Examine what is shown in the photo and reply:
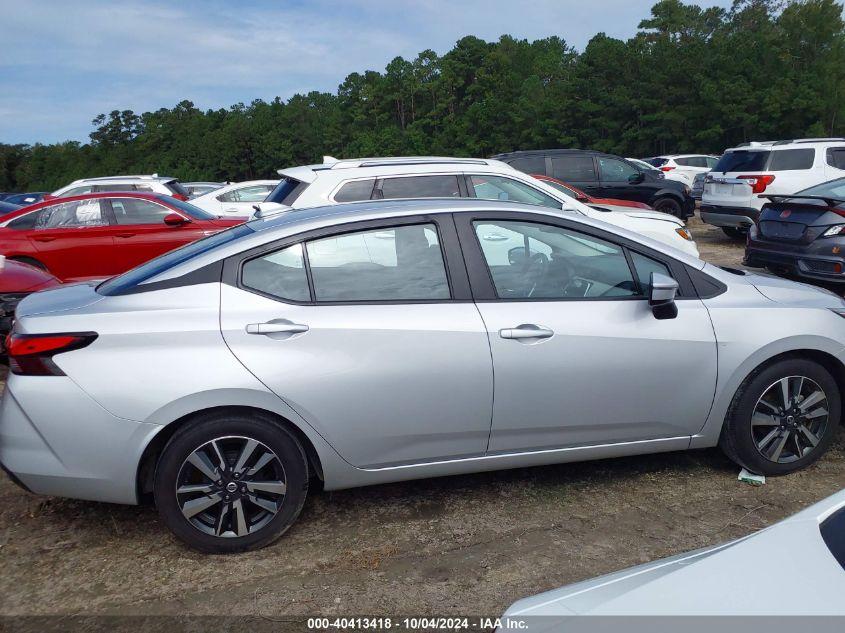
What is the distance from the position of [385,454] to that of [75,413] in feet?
4.50

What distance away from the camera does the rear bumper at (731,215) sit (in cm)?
1287

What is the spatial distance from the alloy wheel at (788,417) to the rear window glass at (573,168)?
1106cm

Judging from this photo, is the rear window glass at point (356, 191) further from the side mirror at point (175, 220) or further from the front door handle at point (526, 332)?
the front door handle at point (526, 332)

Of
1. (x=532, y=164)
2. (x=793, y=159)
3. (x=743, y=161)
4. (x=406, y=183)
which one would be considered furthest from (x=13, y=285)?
(x=793, y=159)

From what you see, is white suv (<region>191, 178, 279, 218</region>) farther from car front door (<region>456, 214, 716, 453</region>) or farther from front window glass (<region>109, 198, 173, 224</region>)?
car front door (<region>456, 214, 716, 453</region>)

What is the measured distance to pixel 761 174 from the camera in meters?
13.0

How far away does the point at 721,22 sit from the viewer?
80.6 m

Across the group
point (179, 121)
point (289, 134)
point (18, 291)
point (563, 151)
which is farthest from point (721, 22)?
point (18, 291)

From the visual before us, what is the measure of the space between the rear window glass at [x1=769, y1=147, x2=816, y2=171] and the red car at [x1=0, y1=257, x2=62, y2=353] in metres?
12.1

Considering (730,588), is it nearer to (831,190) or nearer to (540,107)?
(831,190)

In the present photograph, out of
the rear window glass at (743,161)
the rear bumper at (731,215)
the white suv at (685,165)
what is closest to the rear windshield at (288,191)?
the rear bumper at (731,215)

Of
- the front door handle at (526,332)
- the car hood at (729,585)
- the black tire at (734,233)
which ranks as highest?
the front door handle at (526,332)

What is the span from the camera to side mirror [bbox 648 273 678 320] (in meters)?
3.56

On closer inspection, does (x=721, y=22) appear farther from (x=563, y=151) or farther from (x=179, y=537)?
(x=179, y=537)
